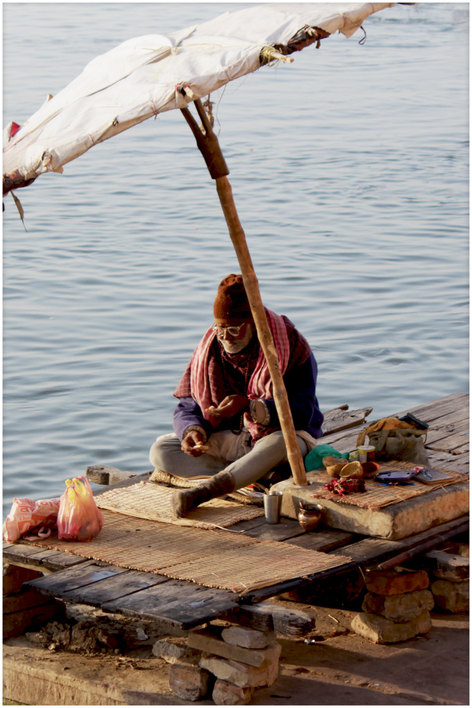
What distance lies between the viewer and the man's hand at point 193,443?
5.98 m

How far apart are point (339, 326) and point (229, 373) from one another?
506cm

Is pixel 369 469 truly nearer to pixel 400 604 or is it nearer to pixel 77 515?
pixel 400 604

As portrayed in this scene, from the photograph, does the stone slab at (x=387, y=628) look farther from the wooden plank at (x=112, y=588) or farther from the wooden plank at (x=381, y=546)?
the wooden plank at (x=112, y=588)

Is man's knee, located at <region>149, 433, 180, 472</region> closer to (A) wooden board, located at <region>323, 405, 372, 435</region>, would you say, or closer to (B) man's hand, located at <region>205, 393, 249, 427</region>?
(B) man's hand, located at <region>205, 393, 249, 427</region>

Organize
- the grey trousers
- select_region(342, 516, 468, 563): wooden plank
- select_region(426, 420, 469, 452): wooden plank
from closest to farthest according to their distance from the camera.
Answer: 1. select_region(342, 516, 468, 563): wooden plank
2. the grey trousers
3. select_region(426, 420, 469, 452): wooden plank

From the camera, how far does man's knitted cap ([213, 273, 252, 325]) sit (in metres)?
5.85

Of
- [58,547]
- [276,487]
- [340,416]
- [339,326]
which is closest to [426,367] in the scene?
[339,326]

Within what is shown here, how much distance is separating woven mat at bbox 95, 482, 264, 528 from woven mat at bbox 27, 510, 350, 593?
55mm

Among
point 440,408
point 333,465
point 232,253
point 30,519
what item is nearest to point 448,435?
point 440,408

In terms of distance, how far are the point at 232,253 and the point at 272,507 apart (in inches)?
332

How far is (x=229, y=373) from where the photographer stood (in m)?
6.20

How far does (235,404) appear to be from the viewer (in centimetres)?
606

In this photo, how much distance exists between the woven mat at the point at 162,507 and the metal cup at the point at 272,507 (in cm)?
10

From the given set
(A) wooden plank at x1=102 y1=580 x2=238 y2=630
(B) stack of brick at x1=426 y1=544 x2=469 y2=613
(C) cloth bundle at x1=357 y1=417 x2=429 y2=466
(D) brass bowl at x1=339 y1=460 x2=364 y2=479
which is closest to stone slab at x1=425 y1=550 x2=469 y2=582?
(B) stack of brick at x1=426 y1=544 x2=469 y2=613
